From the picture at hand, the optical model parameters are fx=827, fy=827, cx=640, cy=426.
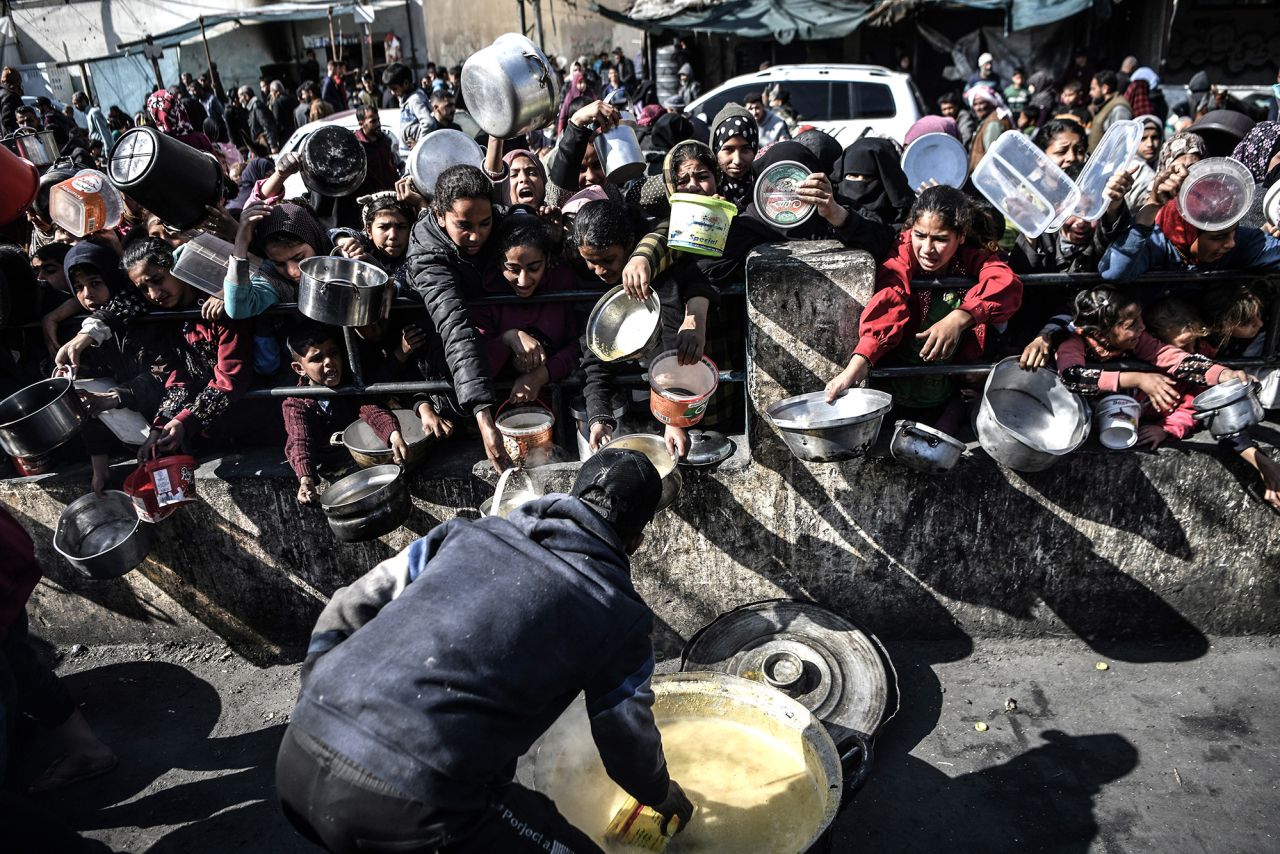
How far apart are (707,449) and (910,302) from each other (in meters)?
0.94

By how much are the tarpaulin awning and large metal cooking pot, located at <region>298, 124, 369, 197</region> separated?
481 inches

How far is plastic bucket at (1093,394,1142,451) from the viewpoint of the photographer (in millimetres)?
3047

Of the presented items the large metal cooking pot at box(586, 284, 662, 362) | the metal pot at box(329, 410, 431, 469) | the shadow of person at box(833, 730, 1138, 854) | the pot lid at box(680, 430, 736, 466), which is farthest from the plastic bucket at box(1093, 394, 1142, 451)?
the metal pot at box(329, 410, 431, 469)

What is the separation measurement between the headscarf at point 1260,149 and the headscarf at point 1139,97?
580 cm

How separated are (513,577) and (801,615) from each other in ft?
5.69

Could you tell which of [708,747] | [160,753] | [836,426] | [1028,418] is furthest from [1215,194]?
[160,753]

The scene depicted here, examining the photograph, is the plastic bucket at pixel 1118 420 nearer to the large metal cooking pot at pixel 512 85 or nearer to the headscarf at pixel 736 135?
the headscarf at pixel 736 135

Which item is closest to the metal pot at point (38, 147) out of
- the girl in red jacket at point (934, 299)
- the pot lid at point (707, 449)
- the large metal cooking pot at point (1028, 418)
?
the pot lid at point (707, 449)

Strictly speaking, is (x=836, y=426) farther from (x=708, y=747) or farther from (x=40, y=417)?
(x=40, y=417)

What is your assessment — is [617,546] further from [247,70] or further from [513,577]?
[247,70]

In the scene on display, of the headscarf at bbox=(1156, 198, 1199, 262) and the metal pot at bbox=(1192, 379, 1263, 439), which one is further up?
the headscarf at bbox=(1156, 198, 1199, 262)

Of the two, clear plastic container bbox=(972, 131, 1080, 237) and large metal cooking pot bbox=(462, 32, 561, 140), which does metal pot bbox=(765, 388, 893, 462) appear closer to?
clear plastic container bbox=(972, 131, 1080, 237)

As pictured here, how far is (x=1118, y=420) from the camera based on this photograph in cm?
306

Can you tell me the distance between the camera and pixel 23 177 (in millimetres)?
3684
